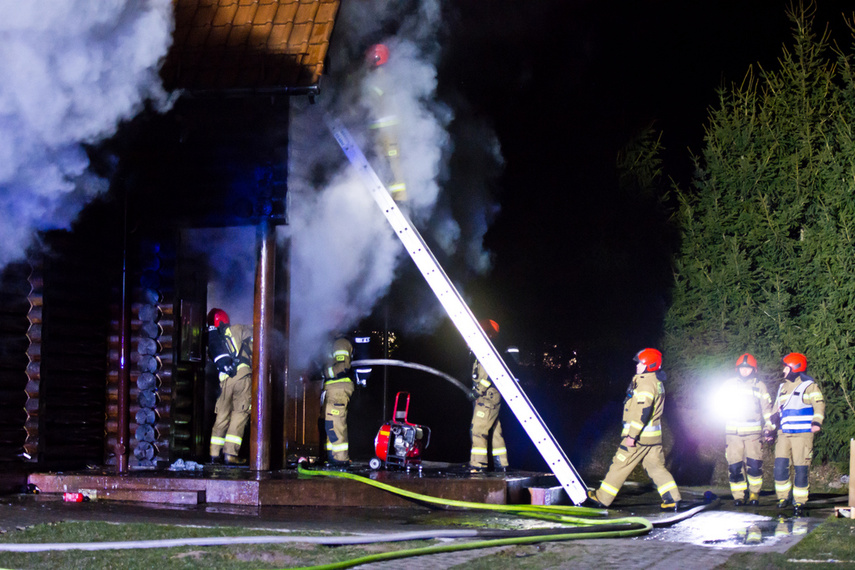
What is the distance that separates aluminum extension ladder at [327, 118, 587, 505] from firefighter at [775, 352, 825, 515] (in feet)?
9.81

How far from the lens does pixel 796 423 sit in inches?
428

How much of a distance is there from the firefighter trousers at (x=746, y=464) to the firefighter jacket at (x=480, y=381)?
3159mm

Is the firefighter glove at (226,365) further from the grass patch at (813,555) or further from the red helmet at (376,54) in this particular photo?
the grass patch at (813,555)

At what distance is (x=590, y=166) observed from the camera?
52.0 ft

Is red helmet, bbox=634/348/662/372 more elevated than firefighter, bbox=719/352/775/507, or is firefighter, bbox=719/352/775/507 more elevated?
red helmet, bbox=634/348/662/372

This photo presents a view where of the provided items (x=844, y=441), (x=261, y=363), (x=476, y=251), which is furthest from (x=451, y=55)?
(x=844, y=441)

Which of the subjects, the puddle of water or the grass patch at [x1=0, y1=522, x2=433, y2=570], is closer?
the grass patch at [x1=0, y1=522, x2=433, y2=570]

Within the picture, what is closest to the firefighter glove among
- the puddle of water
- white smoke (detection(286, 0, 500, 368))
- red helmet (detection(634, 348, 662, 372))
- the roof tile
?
white smoke (detection(286, 0, 500, 368))

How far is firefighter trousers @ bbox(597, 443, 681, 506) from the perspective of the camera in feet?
32.2

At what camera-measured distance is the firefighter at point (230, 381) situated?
36.1 ft

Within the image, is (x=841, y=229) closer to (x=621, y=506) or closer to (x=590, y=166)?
(x=590, y=166)

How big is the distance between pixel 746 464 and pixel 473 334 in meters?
4.34

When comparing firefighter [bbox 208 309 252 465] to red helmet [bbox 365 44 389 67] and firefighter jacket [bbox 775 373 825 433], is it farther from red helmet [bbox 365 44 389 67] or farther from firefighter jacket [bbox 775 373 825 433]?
firefighter jacket [bbox 775 373 825 433]

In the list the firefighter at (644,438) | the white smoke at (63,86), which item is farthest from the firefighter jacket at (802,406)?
the white smoke at (63,86)
